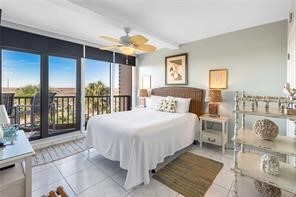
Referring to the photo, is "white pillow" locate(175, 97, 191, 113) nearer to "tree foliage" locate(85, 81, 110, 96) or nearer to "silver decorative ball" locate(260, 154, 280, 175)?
"silver decorative ball" locate(260, 154, 280, 175)

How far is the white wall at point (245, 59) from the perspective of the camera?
2.77 meters

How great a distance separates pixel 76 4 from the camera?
6.95 feet

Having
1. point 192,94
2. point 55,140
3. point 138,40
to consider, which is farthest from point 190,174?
point 55,140

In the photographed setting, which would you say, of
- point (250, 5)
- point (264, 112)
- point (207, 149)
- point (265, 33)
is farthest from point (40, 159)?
point (265, 33)

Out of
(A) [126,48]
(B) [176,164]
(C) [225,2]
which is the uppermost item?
(C) [225,2]

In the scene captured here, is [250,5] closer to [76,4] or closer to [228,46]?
[228,46]

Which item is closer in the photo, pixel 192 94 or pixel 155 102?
pixel 192 94

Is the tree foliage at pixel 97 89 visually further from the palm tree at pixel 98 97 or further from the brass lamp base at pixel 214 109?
→ the brass lamp base at pixel 214 109

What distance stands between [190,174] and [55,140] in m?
3.04

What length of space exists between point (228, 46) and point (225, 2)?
1.32 meters

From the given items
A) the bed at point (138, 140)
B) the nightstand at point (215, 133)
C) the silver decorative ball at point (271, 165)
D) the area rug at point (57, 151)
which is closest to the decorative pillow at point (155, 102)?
the bed at point (138, 140)

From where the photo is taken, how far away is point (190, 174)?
7.68 ft

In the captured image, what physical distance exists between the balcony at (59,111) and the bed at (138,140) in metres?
1.84

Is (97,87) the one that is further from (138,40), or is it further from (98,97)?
(138,40)
